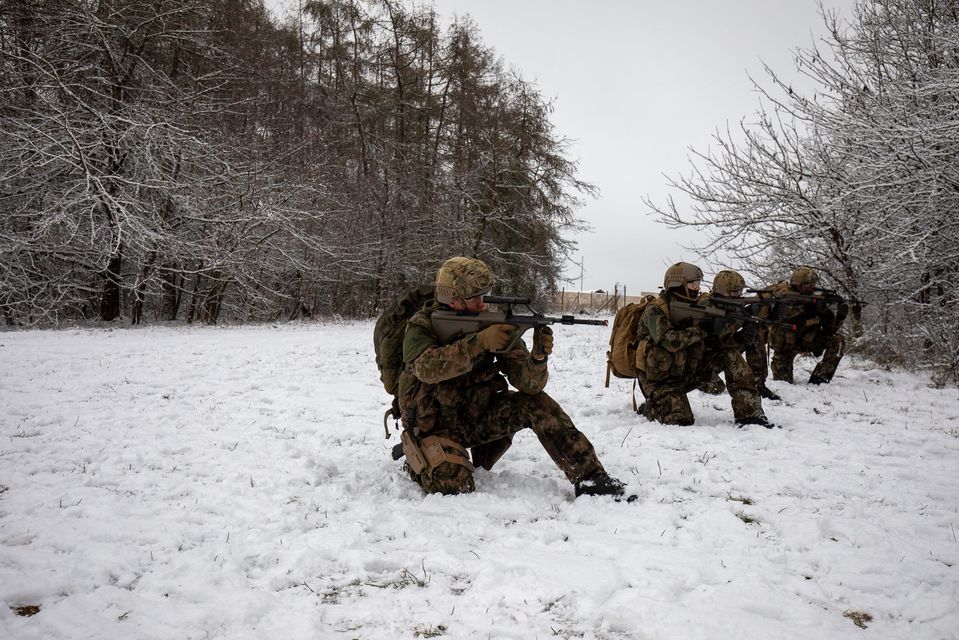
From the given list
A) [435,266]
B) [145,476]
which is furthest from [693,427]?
[435,266]

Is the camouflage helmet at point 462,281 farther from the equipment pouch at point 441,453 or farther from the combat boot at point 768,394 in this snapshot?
the combat boot at point 768,394

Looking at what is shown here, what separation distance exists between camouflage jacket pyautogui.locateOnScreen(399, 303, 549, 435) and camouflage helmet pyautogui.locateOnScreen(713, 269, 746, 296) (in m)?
3.97

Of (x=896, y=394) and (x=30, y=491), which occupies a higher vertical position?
(x=896, y=394)

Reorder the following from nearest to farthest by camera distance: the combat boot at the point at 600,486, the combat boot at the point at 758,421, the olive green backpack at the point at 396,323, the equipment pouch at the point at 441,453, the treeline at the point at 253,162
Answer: the combat boot at the point at 600,486 → the equipment pouch at the point at 441,453 → the olive green backpack at the point at 396,323 → the combat boot at the point at 758,421 → the treeline at the point at 253,162

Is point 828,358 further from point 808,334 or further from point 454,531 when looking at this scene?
point 454,531

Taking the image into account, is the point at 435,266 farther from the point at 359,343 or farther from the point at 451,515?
the point at 451,515

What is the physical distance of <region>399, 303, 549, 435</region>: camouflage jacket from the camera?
355 centimetres

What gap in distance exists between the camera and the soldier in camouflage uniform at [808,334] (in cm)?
780

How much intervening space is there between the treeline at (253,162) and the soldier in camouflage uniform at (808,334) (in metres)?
12.2

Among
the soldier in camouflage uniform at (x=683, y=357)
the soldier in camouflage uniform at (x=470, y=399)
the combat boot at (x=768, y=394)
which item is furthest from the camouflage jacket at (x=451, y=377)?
the combat boot at (x=768, y=394)

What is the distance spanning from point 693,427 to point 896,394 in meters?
3.85

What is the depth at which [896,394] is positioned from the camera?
23.7 ft

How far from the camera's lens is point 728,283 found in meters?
6.74

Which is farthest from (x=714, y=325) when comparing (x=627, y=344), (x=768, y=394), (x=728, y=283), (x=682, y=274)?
(x=768, y=394)
